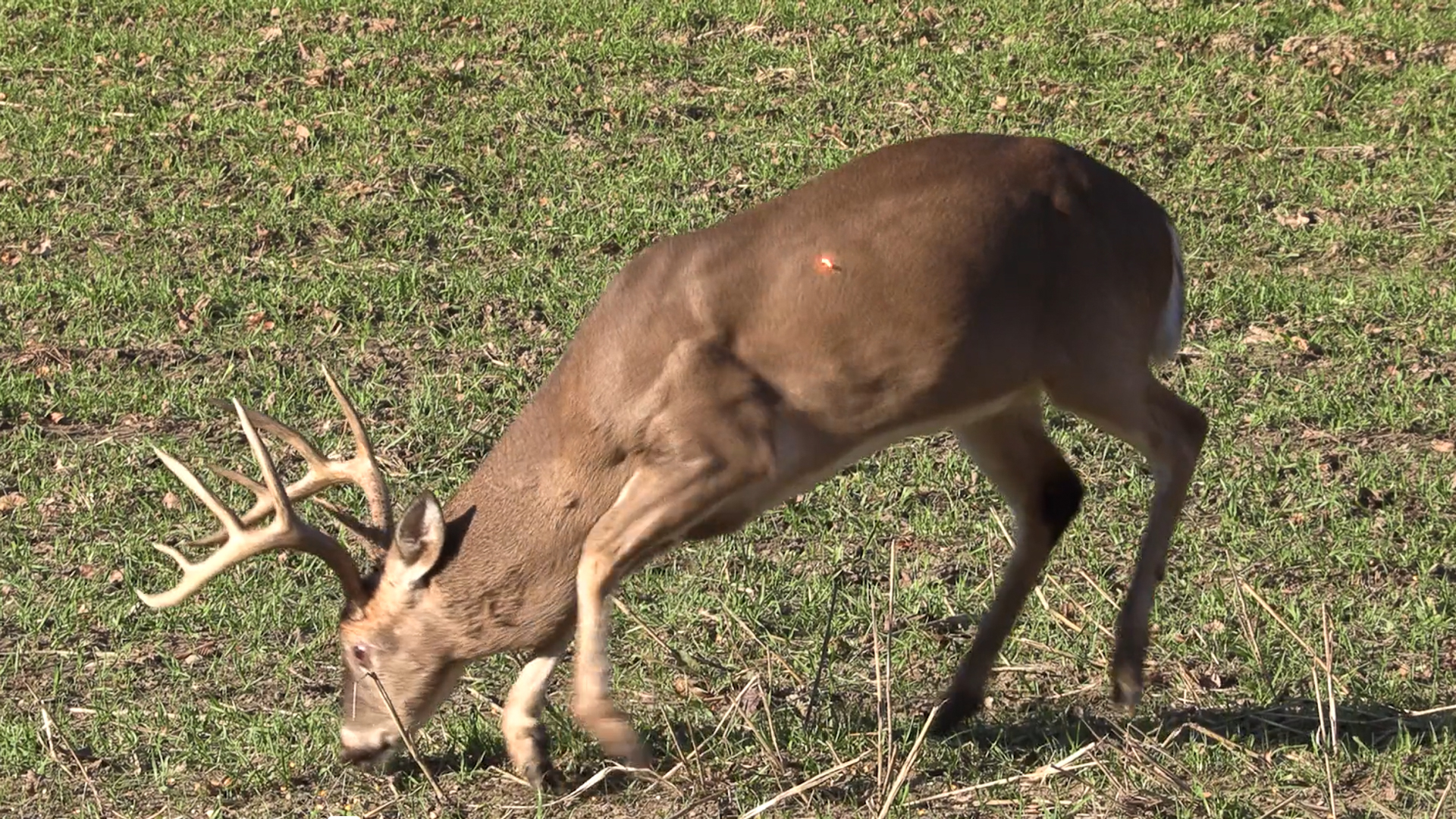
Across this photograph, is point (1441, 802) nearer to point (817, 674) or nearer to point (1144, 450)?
point (1144, 450)

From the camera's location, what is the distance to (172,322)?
8.96m

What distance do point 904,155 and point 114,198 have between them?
636 cm

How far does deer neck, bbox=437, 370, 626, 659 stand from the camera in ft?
17.2

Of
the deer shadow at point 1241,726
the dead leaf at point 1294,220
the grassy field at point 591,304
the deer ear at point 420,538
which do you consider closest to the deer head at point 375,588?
the deer ear at point 420,538

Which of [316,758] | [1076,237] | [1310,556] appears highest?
[1076,237]

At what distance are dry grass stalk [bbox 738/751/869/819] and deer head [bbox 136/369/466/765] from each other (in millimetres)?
1029

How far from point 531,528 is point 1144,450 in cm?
182

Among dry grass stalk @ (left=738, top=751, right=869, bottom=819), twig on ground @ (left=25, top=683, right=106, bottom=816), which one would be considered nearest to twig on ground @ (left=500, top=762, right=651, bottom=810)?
dry grass stalk @ (left=738, top=751, right=869, bottom=819)

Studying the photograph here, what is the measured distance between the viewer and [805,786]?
489cm

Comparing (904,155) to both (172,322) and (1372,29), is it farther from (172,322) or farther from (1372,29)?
(1372,29)

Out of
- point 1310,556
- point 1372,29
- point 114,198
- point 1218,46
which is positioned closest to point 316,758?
point 1310,556

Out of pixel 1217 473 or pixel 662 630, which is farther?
pixel 1217 473

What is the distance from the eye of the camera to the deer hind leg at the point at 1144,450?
5.46 meters

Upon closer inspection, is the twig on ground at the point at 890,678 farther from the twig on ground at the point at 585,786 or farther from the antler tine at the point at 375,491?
the antler tine at the point at 375,491
